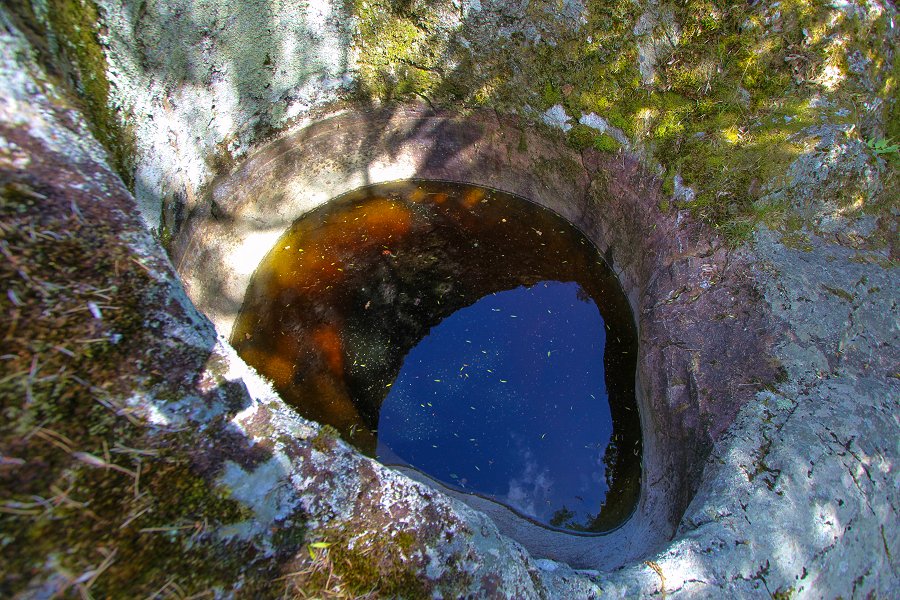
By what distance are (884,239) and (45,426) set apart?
16.3 feet

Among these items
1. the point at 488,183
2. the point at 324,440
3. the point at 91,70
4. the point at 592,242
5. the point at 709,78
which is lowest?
the point at 324,440

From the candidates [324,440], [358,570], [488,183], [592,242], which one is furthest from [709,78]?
[358,570]

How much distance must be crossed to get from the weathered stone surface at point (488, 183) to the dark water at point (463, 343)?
38cm

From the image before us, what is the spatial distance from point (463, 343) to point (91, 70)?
10.9ft

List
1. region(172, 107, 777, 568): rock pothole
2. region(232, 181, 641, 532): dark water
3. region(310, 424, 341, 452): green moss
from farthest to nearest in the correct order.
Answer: region(232, 181, 641, 532): dark water, region(172, 107, 777, 568): rock pothole, region(310, 424, 341, 452): green moss

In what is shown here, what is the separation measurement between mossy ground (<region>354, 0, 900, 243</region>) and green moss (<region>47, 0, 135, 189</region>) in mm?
2420

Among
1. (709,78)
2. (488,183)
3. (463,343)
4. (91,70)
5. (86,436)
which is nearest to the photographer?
(86,436)

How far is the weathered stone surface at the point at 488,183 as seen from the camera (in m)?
1.66

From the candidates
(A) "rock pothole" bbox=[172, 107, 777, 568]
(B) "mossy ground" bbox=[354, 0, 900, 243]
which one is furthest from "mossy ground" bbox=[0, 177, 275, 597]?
(B) "mossy ground" bbox=[354, 0, 900, 243]

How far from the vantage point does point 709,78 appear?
13.6ft

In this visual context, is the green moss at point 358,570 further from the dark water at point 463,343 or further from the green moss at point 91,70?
the green moss at point 91,70

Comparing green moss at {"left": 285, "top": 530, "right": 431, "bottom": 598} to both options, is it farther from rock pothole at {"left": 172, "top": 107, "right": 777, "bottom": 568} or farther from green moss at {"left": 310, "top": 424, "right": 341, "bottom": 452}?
rock pothole at {"left": 172, "top": 107, "right": 777, "bottom": 568}

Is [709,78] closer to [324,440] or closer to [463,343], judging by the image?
[463,343]

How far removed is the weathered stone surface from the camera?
166 centimetres
